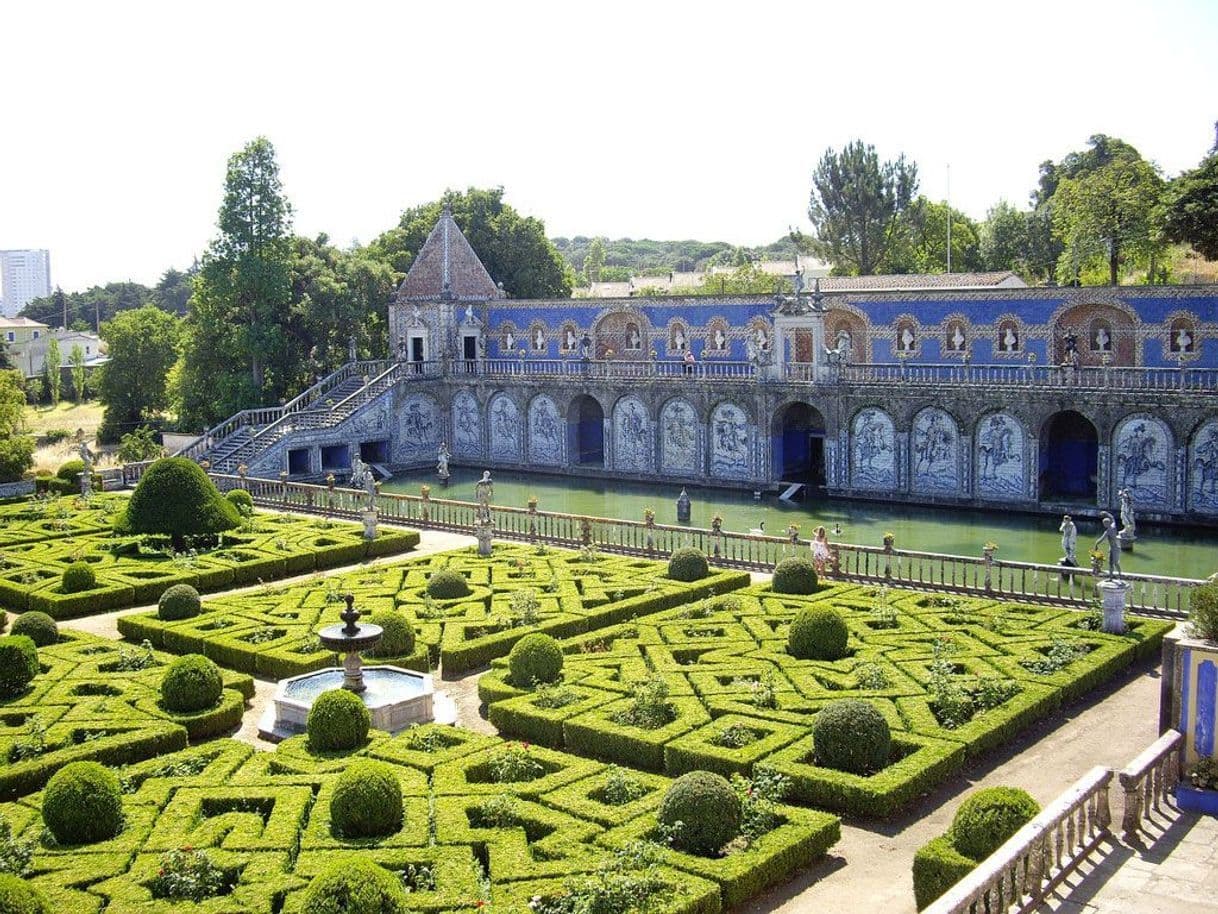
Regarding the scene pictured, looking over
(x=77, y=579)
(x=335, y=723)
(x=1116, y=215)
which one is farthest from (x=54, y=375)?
(x=335, y=723)

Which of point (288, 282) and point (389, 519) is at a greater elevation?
point (288, 282)

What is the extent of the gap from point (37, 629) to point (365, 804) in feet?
37.9

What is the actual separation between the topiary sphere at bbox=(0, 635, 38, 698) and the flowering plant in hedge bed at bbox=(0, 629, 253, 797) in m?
0.16

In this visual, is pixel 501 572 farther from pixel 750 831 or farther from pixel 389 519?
pixel 750 831

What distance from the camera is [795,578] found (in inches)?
998

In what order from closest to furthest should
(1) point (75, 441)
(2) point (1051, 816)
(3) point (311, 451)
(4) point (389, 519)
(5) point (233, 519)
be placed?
(2) point (1051, 816) < (5) point (233, 519) < (4) point (389, 519) < (3) point (311, 451) < (1) point (75, 441)

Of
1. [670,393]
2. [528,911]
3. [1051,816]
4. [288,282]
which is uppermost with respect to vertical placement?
[288,282]

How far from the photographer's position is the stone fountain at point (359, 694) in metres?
18.5

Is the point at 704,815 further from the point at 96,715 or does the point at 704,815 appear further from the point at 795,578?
the point at 795,578

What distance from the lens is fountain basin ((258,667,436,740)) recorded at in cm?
1848

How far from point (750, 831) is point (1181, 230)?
35006 millimetres

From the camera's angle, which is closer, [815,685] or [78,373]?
[815,685]

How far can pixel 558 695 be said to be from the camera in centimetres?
1850

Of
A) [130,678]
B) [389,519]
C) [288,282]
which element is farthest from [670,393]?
[130,678]
